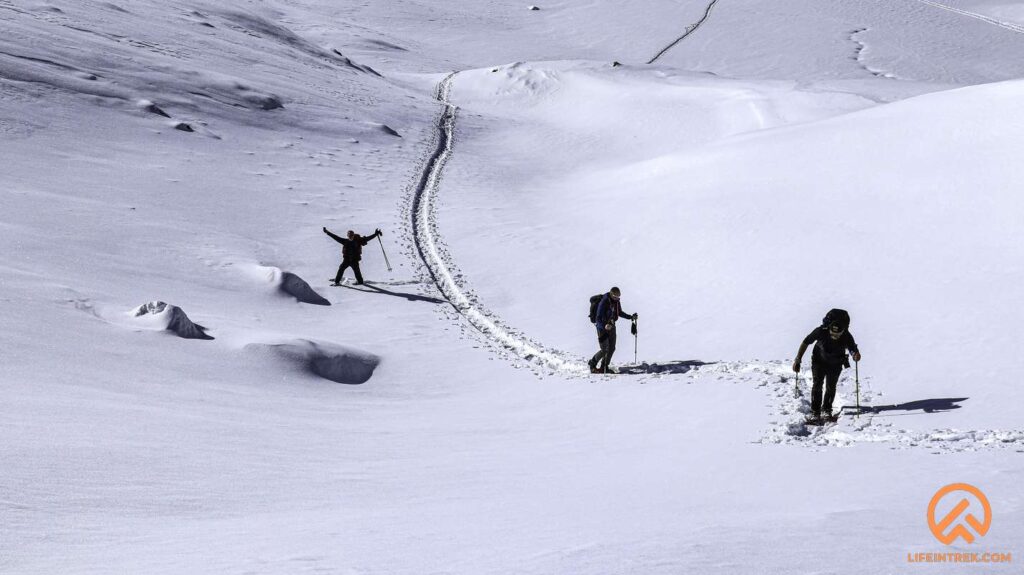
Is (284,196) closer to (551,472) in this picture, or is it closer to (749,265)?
(749,265)

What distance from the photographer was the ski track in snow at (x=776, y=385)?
954 centimetres

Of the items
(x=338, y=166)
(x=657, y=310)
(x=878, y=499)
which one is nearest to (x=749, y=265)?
(x=657, y=310)

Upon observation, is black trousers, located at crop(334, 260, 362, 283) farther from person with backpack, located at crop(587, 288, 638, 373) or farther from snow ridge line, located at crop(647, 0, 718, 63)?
snow ridge line, located at crop(647, 0, 718, 63)

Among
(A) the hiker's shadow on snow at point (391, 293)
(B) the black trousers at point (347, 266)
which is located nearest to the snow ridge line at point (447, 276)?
(A) the hiker's shadow on snow at point (391, 293)

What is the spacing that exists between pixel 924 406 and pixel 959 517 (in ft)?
15.1

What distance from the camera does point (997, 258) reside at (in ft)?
49.2

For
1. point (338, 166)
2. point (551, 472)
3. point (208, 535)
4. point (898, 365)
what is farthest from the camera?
point (338, 166)

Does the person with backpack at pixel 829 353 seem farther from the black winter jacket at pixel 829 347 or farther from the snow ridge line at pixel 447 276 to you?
the snow ridge line at pixel 447 276

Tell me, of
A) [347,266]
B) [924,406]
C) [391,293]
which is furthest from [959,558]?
[347,266]

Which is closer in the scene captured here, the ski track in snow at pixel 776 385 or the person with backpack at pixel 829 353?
the ski track in snow at pixel 776 385

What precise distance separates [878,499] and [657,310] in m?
11.2

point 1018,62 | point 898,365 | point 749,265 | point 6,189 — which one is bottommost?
point 898,365

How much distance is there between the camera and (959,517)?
6754 mm

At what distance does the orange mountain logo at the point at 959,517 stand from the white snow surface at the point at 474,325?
17 cm
